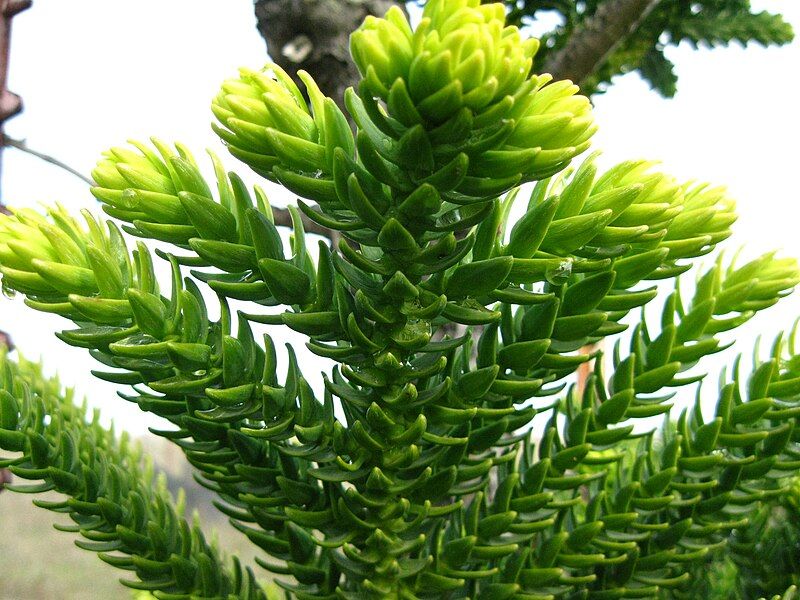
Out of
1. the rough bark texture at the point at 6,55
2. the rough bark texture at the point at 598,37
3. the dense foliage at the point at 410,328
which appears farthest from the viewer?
the rough bark texture at the point at 598,37

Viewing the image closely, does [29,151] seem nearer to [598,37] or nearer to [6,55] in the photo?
[6,55]

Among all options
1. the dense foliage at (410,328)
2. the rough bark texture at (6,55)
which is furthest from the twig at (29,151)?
the dense foliage at (410,328)

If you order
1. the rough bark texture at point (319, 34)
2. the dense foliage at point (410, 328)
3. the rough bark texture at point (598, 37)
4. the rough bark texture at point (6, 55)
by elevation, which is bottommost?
the dense foliage at point (410, 328)

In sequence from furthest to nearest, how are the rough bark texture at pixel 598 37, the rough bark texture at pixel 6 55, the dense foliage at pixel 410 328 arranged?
the rough bark texture at pixel 598 37, the rough bark texture at pixel 6 55, the dense foliage at pixel 410 328

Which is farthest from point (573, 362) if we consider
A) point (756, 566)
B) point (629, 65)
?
point (629, 65)

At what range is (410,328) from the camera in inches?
11.8

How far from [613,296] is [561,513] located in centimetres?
13

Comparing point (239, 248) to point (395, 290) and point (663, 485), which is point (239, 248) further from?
point (663, 485)

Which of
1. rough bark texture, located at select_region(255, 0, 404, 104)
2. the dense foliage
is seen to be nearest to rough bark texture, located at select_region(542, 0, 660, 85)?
rough bark texture, located at select_region(255, 0, 404, 104)

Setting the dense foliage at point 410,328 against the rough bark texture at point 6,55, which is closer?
the dense foliage at point 410,328

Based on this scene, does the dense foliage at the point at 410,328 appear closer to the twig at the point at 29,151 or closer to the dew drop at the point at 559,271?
the dew drop at the point at 559,271

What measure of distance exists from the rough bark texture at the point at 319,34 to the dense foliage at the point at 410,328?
28 cm

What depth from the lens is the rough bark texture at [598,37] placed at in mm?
670

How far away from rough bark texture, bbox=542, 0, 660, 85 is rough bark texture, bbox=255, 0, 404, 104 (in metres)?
0.18
